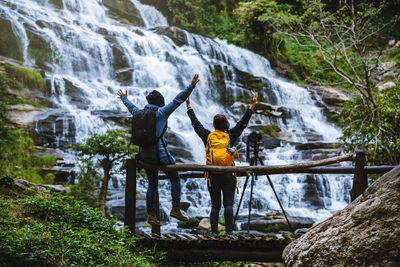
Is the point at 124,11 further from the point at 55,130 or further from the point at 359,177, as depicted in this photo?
the point at 359,177

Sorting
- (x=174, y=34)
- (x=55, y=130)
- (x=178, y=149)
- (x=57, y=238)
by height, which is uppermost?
(x=174, y=34)

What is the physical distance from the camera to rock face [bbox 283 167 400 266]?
237 cm

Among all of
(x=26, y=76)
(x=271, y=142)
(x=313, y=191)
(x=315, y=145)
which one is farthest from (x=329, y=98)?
(x=26, y=76)

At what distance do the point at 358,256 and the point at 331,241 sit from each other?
9.6 inches

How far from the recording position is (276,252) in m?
3.92

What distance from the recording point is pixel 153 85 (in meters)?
17.6

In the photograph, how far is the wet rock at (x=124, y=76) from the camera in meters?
17.1

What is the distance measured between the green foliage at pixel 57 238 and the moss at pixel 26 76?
11085mm

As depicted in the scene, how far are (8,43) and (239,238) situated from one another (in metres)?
16.0

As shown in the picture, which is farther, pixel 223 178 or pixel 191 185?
pixel 191 185

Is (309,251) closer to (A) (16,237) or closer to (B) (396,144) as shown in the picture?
(A) (16,237)

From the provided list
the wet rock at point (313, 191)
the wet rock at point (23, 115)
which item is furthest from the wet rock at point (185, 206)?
the wet rock at point (23, 115)

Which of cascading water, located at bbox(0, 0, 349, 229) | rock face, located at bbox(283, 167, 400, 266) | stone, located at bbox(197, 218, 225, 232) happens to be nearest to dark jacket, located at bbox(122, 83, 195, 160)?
rock face, located at bbox(283, 167, 400, 266)

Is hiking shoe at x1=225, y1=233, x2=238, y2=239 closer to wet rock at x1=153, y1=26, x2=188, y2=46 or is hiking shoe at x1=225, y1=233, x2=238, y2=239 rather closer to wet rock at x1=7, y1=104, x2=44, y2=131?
wet rock at x1=7, y1=104, x2=44, y2=131
